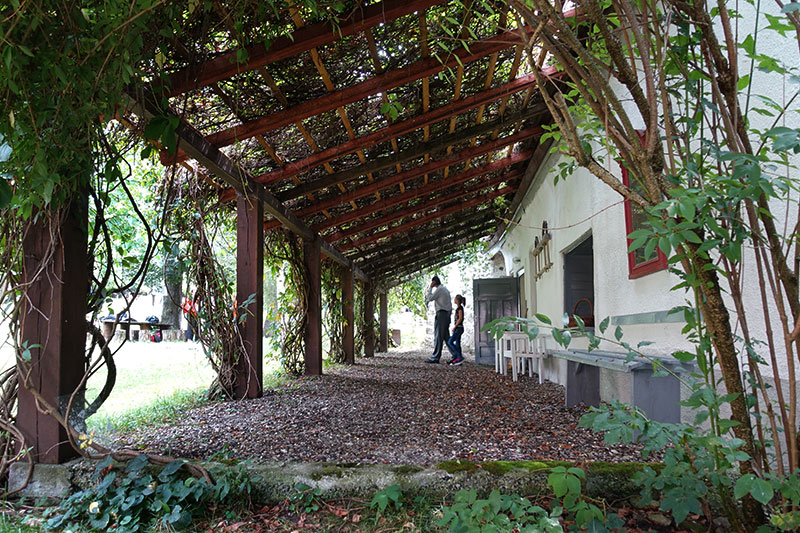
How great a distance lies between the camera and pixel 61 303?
2314mm

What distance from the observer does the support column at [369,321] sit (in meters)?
11.2

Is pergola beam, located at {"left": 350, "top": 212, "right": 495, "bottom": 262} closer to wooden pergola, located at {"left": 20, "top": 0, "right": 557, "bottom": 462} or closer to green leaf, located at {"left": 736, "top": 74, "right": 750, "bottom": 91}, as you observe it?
wooden pergola, located at {"left": 20, "top": 0, "right": 557, "bottom": 462}

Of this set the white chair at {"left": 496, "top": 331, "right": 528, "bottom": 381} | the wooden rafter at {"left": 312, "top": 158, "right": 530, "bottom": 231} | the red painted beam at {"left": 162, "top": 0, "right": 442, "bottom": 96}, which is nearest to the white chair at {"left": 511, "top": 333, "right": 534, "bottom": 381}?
the white chair at {"left": 496, "top": 331, "right": 528, "bottom": 381}

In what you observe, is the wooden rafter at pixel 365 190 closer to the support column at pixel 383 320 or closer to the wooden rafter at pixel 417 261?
the wooden rafter at pixel 417 261

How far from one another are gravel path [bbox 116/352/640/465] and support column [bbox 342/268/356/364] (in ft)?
11.1

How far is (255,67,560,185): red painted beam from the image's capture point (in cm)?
442

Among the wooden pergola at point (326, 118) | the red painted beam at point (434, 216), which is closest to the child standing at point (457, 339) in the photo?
the red painted beam at point (434, 216)

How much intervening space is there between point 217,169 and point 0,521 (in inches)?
97.7

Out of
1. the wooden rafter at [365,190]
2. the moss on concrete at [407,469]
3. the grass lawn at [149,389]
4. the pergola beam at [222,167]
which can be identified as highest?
the wooden rafter at [365,190]

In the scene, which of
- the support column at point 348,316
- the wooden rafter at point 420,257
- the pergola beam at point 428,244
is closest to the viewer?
the support column at point 348,316

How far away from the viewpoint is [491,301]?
9.87m

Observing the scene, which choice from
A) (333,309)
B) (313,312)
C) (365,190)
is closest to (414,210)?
(365,190)

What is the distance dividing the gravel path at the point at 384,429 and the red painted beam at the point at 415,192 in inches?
90.1

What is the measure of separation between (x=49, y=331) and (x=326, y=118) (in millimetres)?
2554
